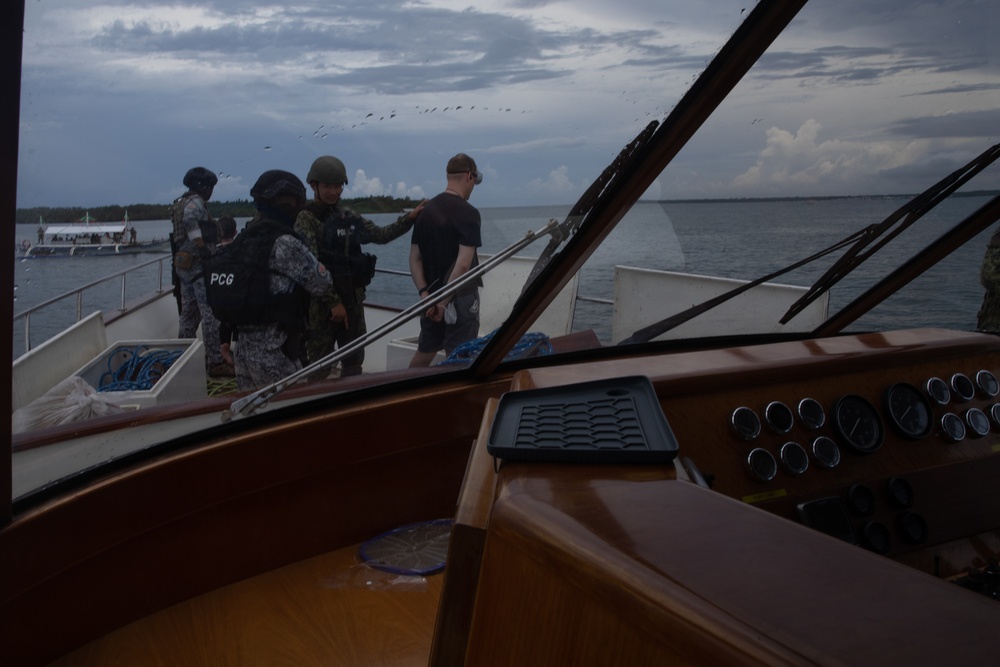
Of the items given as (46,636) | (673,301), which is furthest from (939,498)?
(46,636)

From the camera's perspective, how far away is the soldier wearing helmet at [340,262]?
176cm

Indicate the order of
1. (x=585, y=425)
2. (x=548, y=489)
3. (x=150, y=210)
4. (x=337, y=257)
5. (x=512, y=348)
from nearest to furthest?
(x=548, y=489) → (x=585, y=425) → (x=150, y=210) → (x=337, y=257) → (x=512, y=348)

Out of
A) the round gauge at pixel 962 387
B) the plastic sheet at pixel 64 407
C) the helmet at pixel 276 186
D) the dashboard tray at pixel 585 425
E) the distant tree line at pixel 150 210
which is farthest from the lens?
the round gauge at pixel 962 387

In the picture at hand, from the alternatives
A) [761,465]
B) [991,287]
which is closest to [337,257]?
[761,465]

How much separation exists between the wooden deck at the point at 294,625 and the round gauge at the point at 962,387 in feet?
4.70

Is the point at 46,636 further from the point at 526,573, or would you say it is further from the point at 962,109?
the point at 962,109

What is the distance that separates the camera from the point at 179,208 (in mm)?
1593

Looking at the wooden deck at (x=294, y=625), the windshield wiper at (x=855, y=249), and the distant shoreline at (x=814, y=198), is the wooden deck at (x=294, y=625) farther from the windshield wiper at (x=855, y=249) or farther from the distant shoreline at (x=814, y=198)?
the distant shoreline at (x=814, y=198)

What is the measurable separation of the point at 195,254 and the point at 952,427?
193cm

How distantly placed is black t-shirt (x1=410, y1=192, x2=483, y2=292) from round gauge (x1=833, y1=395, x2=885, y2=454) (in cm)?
91

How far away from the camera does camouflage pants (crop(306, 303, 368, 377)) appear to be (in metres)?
1.92

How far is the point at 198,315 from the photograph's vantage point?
2076 millimetres

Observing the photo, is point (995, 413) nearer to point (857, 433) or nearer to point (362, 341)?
point (857, 433)

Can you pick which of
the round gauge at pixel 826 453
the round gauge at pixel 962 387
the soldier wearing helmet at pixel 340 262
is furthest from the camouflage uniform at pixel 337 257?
the round gauge at pixel 962 387
